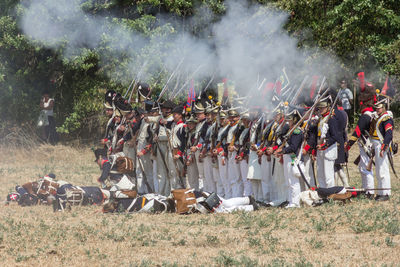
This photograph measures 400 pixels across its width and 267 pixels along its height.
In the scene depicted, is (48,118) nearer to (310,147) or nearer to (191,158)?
(191,158)

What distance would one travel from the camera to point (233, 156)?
1155 centimetres

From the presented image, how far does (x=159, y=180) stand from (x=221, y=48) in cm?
365

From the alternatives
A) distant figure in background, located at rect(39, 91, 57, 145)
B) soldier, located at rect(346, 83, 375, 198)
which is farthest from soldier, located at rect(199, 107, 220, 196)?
distant figure in background, located at rect(39, 91, 57, 145)

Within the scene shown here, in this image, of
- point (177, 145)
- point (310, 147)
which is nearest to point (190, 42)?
point (177, 145)

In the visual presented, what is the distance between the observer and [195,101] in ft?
41.4

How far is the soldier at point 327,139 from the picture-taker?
10.4 metres

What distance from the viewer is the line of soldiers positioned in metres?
10.3

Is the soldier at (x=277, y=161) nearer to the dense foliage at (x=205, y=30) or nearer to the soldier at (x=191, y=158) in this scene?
the soldier at (x=191, y=158)

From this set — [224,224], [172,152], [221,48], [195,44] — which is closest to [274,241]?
[224,224]

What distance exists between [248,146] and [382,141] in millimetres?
2260

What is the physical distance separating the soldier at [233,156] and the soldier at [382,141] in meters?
2.42

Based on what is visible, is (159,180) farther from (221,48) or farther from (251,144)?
(221,48)

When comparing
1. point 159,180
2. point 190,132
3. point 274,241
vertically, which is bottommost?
point 274,241

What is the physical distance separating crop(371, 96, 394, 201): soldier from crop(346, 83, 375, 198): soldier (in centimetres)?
13
